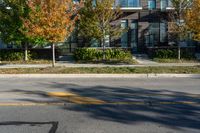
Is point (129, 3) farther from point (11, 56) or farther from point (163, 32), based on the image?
point (11, 56)

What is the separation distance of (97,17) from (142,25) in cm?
778

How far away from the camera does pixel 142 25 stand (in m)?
33.2

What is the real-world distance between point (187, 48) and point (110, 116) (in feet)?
69.9

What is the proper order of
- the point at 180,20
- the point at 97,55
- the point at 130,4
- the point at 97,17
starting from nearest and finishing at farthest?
the point at 97,17
the point at 180,20
the point at 97,55
the point at 130,4

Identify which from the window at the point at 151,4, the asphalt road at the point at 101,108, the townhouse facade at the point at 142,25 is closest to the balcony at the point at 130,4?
the townhouse facade at the point at 142,25

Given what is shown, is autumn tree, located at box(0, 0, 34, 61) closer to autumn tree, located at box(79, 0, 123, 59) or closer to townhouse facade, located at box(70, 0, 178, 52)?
autumn tree, located at box(79, 0, 123, 59)

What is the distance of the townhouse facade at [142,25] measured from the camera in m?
32.6

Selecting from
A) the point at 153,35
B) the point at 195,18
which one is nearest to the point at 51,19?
the point at 195,18

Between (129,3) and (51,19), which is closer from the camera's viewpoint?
(51,19)

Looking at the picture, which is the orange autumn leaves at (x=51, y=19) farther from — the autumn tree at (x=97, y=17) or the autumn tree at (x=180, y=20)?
the autumn tree at (x=180, y=20)

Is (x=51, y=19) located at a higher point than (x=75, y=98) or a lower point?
higher

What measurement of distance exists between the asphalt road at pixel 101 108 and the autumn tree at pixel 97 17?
1172cm

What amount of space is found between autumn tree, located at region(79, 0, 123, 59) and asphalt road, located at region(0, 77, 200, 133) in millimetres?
11718

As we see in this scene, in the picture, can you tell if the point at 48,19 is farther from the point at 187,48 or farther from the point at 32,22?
the point at 187,48
